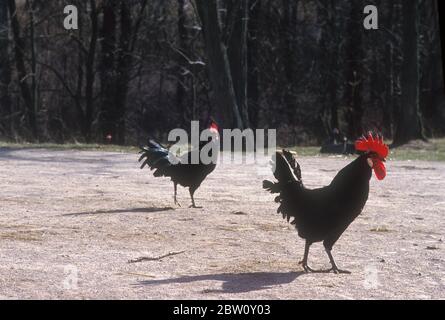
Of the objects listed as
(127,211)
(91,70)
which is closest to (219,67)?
(91,70)

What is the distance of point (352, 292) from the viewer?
6.08 m

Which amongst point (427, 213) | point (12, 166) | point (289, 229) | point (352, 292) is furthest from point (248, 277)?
point (12, 166)

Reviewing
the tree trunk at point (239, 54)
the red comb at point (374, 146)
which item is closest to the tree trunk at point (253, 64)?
the tree trunk at point (239, 54)

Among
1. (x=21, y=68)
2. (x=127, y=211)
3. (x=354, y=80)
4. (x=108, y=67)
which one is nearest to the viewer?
(x=127, y=211)

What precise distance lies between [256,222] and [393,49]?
2314cm

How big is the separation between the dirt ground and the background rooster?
36 centimetres

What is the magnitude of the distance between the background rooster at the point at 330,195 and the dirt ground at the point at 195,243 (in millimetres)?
361

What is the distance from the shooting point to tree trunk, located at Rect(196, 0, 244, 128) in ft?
70.5

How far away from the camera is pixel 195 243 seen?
8078mm

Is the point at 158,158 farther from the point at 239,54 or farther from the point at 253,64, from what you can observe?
the point at 253,64

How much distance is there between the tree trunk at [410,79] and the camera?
853 inches

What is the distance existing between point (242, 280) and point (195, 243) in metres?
1.67

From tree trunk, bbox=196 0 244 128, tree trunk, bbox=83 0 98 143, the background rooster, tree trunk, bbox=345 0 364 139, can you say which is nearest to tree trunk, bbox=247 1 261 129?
tree trunk, bbox=345 0 364 139

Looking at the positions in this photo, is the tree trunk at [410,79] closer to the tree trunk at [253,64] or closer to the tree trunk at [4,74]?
the tree trunk at [253,64]
